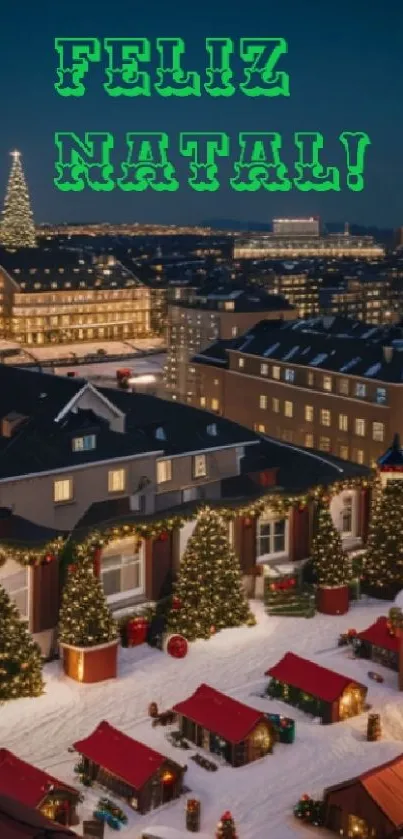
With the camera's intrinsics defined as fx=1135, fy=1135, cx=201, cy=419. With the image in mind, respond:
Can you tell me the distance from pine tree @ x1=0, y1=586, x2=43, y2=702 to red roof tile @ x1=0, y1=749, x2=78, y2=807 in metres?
5.64

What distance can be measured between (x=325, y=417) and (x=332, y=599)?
98.1ft

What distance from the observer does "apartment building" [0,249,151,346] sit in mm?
143875

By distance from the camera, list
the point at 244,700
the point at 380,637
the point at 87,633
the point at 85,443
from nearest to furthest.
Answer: the point at 244,700 → the point at 87,633 → the point at 380,637 → the point at 85,443

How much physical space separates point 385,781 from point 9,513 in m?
13.8

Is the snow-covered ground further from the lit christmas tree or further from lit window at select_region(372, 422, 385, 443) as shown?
the lit christmas tree

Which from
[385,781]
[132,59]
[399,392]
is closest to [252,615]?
[385,781]

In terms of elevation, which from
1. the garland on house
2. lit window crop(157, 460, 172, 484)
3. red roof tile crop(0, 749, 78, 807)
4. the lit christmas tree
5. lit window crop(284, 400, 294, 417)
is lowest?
lit window crop(284, 400, 294, 417)

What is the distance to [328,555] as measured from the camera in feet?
115

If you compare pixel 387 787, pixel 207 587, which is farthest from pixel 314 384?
pixel 387 787

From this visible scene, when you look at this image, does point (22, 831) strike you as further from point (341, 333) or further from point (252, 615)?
point (341, 333)

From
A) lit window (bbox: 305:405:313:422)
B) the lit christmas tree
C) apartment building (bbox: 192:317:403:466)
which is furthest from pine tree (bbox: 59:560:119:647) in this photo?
the lit christmas tree

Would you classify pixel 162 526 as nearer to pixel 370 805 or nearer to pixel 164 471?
pixel 164 471

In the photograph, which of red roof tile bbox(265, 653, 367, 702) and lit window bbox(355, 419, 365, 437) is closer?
red roof tile bbox(265, 653, 367, 702)

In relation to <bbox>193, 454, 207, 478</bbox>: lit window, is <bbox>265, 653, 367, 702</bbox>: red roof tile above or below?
below
